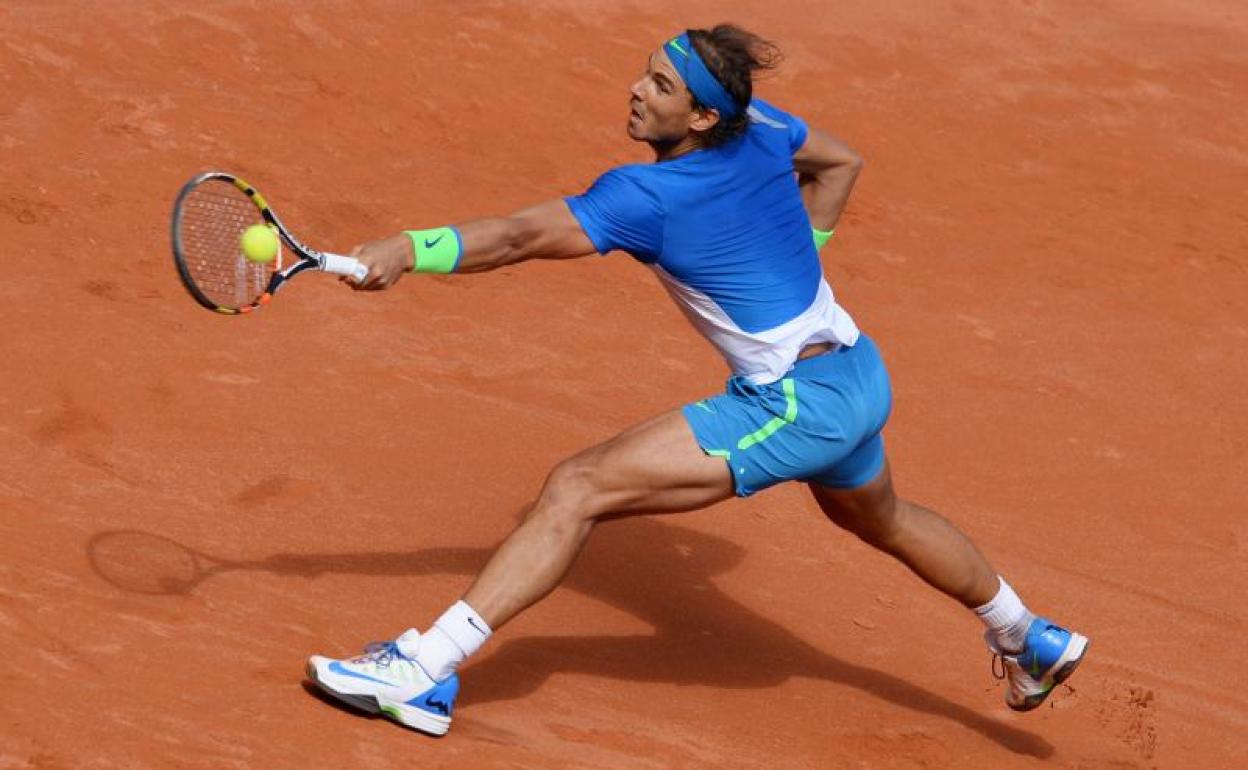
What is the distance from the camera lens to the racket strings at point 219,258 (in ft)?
17.2

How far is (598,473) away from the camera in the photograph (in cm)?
517

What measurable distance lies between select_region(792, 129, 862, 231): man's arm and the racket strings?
1.59 metres

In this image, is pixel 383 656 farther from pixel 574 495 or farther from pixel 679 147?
pixel 679 147

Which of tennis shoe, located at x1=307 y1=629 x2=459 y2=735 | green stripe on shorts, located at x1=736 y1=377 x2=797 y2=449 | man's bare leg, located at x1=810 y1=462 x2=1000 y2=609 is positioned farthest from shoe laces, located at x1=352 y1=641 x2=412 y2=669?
man's bare leg, located at x1=810 y1=462 x2=1000 y2=609

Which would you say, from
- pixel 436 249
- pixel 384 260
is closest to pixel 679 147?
pixel 436 249

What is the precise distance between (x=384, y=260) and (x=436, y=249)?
0.15 meters

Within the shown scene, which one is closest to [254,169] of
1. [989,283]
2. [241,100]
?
[241,100]

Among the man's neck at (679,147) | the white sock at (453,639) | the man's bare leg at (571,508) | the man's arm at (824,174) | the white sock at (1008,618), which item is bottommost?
the white sock at (1008,618)

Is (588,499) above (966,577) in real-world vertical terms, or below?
above

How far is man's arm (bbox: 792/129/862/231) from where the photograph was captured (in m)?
5.84

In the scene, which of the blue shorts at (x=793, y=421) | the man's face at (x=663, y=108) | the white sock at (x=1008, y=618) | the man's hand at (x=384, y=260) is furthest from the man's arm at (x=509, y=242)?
the white sock at (x=1008, y=618)

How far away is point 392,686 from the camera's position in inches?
197

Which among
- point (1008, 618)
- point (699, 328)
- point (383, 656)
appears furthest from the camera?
point (1008, 618)

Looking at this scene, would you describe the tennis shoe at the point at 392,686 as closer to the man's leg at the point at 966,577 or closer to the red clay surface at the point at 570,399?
the red clay surface at the point at 570,399
